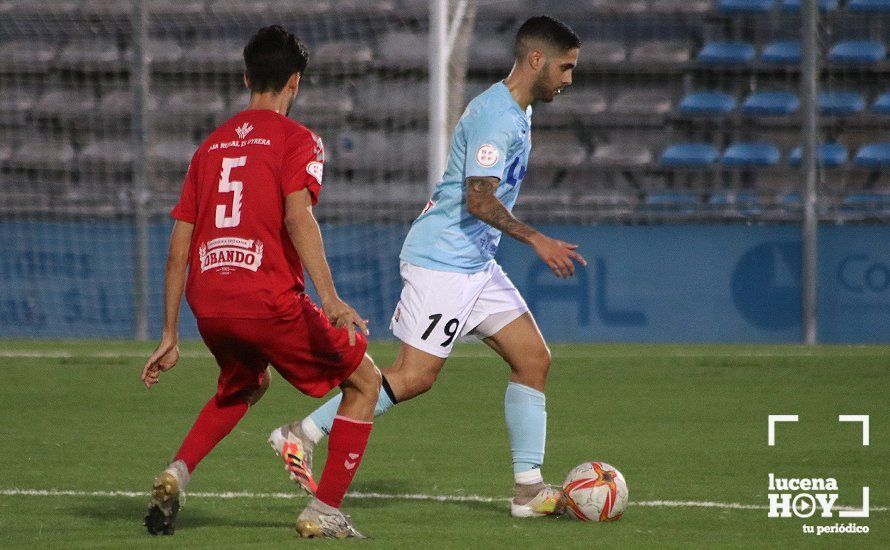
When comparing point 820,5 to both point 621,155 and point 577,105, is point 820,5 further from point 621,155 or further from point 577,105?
point 577,105

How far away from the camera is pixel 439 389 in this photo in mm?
9281

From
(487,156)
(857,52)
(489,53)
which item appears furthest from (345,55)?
(487,156)

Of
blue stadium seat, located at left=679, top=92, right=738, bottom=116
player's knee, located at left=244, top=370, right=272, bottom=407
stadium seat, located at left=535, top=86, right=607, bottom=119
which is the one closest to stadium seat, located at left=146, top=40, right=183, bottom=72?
stadium seat, located at left=535, top=86, right=607, bottom=119

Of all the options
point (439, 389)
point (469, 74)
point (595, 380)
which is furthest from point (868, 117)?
point (439, 389)

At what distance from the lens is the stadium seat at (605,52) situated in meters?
14.4

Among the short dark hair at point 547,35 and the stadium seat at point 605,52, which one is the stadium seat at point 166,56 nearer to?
the stadium seat at point 605,52

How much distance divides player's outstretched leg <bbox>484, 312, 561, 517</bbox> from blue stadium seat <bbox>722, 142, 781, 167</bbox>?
9002 millimetres

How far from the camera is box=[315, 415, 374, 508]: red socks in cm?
469

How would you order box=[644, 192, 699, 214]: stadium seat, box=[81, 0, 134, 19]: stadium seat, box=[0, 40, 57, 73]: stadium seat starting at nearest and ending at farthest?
box=[644, 192, 699, 214]: stadium seat, box=[81, 0, 134, 19]: stadium seat, box=[0, 40, 57, 73]: stadium seat

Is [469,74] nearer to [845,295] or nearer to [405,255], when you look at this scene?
[845,295]

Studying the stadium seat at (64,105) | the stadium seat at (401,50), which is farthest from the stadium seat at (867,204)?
the stadium seat at (64,105)

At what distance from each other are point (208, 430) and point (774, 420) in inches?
144

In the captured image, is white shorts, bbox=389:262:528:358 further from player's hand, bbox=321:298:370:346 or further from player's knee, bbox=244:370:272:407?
player's hand, bbox=321:298:370:346
